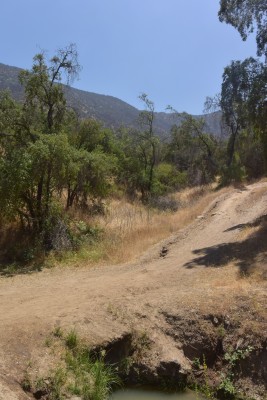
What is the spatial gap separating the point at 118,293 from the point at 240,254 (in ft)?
14.8

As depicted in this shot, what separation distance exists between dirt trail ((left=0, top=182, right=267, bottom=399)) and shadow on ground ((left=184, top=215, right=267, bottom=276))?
0.10 ft

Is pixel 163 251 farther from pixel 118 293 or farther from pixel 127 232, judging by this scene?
pixel 118 293

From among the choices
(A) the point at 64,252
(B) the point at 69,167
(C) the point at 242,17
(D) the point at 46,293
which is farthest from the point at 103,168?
(D) the point at 46,293

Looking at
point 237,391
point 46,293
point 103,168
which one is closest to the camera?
point 237,391

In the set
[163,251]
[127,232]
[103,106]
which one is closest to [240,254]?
[163,251]

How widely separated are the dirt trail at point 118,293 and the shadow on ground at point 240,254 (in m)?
0.03

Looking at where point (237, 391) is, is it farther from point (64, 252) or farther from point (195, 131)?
point (195, 131)

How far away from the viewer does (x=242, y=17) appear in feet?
49.3

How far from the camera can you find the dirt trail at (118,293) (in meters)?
7.02

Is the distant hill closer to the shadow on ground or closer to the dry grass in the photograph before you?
the dry grass

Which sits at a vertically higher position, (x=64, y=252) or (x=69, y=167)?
(x=69, y=167)

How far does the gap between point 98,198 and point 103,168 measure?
2957mm

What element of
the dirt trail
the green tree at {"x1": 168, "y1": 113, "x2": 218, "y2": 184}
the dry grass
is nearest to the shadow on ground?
the dirt trail

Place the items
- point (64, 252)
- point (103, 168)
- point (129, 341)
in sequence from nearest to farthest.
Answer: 1. point (129, 341)
2. point (64, 252)
3. point (103, 168)
